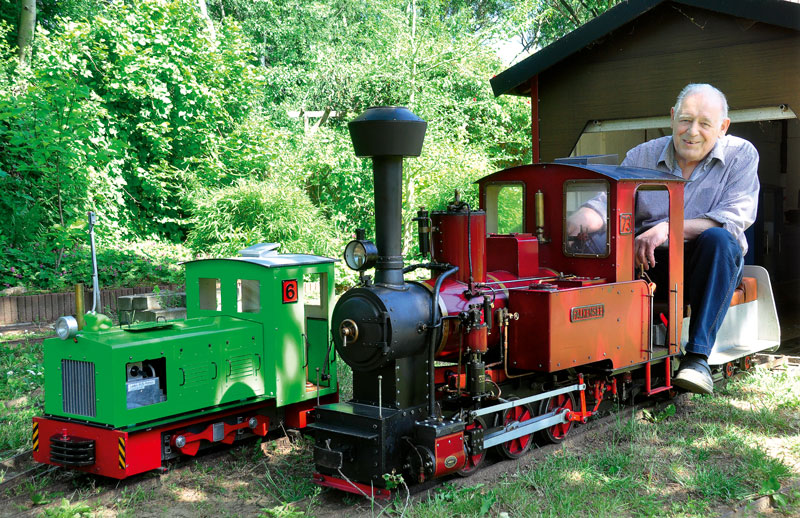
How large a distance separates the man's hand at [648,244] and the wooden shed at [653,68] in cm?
304

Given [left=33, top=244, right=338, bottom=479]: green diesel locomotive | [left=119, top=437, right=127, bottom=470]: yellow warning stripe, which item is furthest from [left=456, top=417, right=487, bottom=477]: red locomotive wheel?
[left=119, top=437, right=127, bottom=470]: yellow warning stripe

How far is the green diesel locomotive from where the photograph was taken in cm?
556

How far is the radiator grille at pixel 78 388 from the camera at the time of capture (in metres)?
5.64

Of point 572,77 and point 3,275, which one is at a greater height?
point 572,77

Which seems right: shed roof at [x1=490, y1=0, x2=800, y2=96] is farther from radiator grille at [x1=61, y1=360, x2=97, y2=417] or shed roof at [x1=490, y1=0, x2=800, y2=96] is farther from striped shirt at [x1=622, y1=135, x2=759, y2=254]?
radiator grille at [x1=61, y1=360, x2=97, y2=417]

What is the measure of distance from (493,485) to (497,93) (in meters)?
6.82

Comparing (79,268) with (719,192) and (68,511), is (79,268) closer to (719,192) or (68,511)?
(68,511)

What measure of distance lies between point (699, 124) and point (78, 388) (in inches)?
235

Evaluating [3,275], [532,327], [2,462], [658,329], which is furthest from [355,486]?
[3,275]

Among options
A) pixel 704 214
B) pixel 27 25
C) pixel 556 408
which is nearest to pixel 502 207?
pixel 704 214

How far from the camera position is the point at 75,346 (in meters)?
5.72

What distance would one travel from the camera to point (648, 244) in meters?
6.65

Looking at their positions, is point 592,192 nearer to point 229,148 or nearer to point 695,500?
point 695,500

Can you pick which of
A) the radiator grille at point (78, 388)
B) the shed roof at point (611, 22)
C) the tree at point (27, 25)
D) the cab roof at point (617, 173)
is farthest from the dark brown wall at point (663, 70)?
the tree at point (27, 25)
